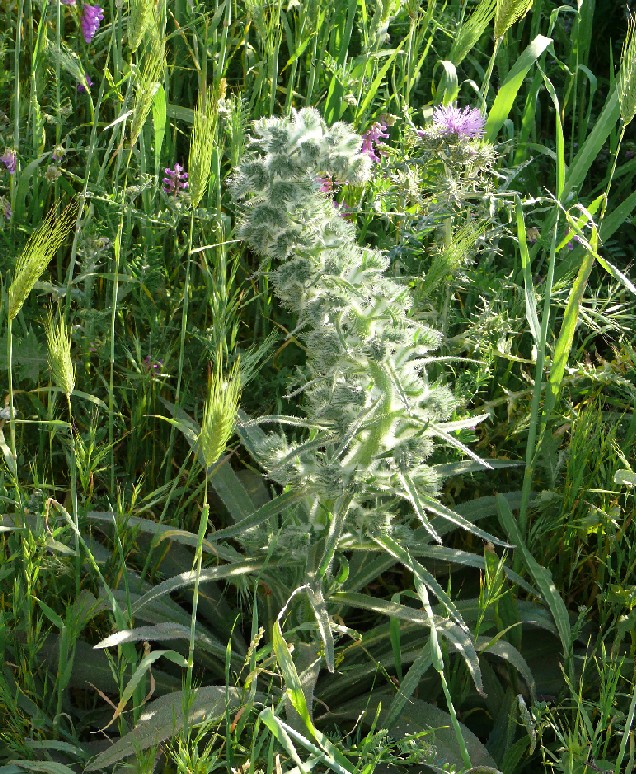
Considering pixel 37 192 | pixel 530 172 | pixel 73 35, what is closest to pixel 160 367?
pixel 37 192

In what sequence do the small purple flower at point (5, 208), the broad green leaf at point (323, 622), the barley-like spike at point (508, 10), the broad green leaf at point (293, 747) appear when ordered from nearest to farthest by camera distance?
the broad green leaf at point (293, 747) → the broad green leaf at point (323, 622) → the barley-like spike at point (508, 10) → the small purple flower at point (5, 208)

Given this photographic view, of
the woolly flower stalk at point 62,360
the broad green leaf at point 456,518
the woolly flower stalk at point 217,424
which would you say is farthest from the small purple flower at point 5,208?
the broad green leaf at point 456,518

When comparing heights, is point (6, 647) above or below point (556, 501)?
below

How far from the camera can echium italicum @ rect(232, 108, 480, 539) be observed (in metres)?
1.69

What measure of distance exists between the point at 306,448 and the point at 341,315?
247 mm

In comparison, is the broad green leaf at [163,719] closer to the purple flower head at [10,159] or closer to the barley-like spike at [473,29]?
the purple flower head at [10,159]

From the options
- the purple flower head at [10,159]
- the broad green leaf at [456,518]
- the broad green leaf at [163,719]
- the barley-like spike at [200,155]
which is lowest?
the broad green leaf at [163,719]

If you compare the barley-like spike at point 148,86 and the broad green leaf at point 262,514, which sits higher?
the barley-like spike at point 148,86

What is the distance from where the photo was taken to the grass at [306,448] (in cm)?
173

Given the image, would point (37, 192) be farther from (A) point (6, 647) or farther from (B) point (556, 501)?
(B) point (556, 501)

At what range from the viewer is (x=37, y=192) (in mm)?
2523

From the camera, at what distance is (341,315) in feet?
5.57

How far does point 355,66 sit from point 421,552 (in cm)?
138

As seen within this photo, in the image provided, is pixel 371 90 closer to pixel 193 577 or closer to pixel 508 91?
pixel 508 91
